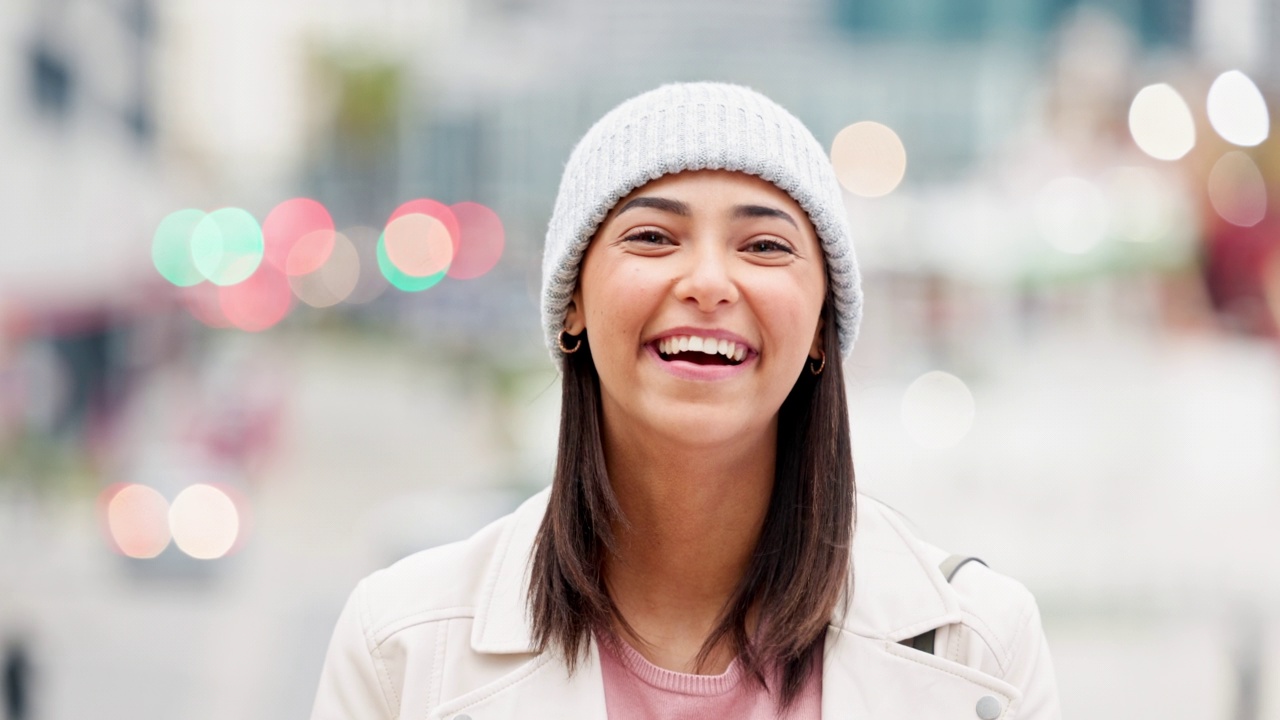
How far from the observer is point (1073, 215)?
29.5m

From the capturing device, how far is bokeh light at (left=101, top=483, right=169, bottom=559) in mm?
10570

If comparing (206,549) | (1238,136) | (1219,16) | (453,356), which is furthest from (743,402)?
(453,356)

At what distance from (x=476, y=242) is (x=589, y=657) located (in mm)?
61811

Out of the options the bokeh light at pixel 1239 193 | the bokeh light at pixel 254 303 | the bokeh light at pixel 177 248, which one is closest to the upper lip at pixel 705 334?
the bokeh light at pixel 1239 193

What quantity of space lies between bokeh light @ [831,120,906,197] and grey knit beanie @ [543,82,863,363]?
121 ft

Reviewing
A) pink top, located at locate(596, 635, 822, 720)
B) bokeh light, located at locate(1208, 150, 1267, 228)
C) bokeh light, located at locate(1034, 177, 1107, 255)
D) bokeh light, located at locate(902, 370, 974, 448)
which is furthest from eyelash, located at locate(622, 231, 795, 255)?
bokeh light, located at locate(1034, 177, 1107, 255)

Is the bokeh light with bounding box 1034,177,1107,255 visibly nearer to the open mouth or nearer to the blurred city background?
the blurred city background

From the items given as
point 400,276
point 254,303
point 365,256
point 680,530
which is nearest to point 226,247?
point 400,276

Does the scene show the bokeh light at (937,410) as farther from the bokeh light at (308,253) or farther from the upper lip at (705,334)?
the bokeh light at (308,253)

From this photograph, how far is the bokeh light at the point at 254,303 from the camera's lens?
45.9 m

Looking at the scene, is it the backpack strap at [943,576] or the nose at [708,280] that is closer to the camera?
the nose at [708,280]

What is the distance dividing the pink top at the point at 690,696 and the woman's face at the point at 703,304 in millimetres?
416

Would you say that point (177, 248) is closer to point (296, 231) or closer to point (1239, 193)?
point (296, 231)

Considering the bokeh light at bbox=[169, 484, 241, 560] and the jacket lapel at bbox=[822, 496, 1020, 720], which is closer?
the jacket lapel at bbox=[822, 496, 1020, 720]
